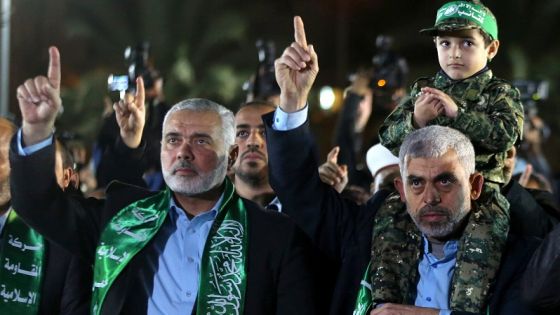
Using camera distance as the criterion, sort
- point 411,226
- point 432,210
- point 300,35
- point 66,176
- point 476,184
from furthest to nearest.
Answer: point 66,176, point 300,35, point 411,226, point 476,184, point 432,210

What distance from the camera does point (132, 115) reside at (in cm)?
618

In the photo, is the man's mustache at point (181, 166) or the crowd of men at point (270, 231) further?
the man's mustache at point (181, 166)

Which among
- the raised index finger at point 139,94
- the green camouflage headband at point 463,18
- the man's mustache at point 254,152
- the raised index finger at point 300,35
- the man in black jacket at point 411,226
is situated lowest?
the man in black jacket at point 411,226

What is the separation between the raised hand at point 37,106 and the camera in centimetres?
533

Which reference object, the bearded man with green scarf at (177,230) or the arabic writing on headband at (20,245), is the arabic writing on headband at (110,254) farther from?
the arabic writing on headband at (20,245)

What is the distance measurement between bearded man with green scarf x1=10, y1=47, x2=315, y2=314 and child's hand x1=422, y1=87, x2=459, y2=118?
899mm

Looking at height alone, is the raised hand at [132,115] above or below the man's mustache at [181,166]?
above

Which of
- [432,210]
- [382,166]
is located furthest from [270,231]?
[382,166]

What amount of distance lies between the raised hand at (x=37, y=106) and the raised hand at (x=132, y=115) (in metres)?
0.76

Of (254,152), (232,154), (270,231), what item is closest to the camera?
(270,231)

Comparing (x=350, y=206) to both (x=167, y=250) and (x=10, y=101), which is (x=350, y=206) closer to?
(x=167, y=250)

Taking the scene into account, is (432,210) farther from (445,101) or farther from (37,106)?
(37,106)

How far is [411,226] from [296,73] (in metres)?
0.85

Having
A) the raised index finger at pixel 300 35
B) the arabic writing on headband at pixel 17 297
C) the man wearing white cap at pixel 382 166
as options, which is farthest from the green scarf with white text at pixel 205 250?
the man wearing white cap at pixel 382 166
